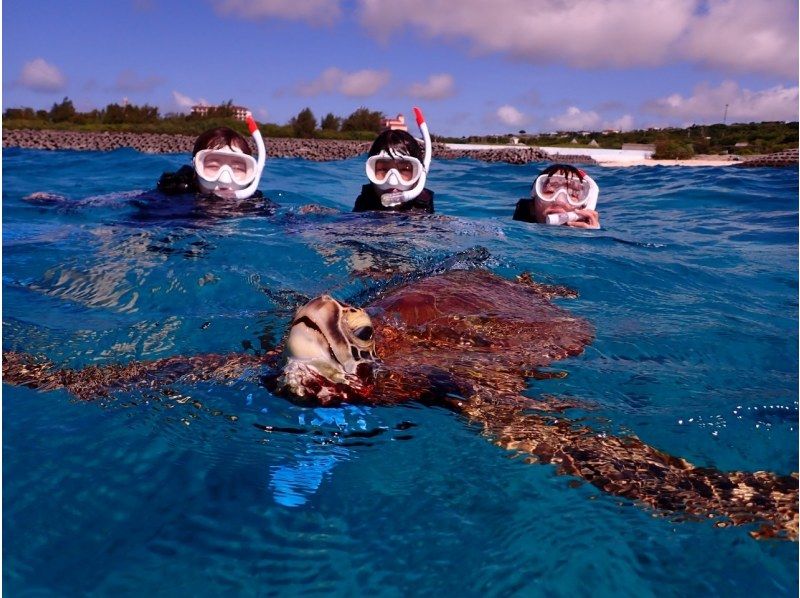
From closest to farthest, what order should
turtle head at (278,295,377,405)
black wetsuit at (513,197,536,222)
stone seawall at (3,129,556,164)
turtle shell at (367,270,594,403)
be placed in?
turtle head at (278,295,377,405), turtle shell at (367,270,594,403), black wetsuit at (513,197,536,222), stone seawall at (3,129,556,164)

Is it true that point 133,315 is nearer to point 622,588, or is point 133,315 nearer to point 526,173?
point 622,588

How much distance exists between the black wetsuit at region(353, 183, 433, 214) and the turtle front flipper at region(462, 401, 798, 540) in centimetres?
620

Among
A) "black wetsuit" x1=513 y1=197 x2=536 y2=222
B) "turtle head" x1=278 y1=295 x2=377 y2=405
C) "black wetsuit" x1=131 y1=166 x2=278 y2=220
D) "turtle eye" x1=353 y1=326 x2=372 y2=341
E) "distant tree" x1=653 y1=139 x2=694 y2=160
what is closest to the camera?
"turtle head" x1=278 y1=295 x2=377 y2=405

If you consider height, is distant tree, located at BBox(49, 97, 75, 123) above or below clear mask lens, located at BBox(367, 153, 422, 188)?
above

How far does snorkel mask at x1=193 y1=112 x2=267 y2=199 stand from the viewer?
27.5ft

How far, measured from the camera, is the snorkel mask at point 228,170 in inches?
330

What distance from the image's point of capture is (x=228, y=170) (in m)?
8.43

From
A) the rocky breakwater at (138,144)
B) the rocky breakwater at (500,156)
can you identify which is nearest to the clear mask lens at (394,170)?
the rocky breakwater at (138,144)

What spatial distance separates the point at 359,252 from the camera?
6605 mm

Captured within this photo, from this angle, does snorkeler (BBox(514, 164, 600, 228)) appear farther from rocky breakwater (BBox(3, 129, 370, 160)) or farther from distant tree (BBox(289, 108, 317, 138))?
distant tree (BBox(289, 108, 317, 138))

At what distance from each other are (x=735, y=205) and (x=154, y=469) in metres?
12.5

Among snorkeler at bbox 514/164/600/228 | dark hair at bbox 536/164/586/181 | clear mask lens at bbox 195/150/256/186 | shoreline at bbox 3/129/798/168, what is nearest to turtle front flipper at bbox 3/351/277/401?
clear mask lens at bbox 195/150/256/186

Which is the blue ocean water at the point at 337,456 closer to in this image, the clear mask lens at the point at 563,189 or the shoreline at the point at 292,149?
the clear mask lens at the point at 563,189

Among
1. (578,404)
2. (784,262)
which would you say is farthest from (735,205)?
(578,404)
